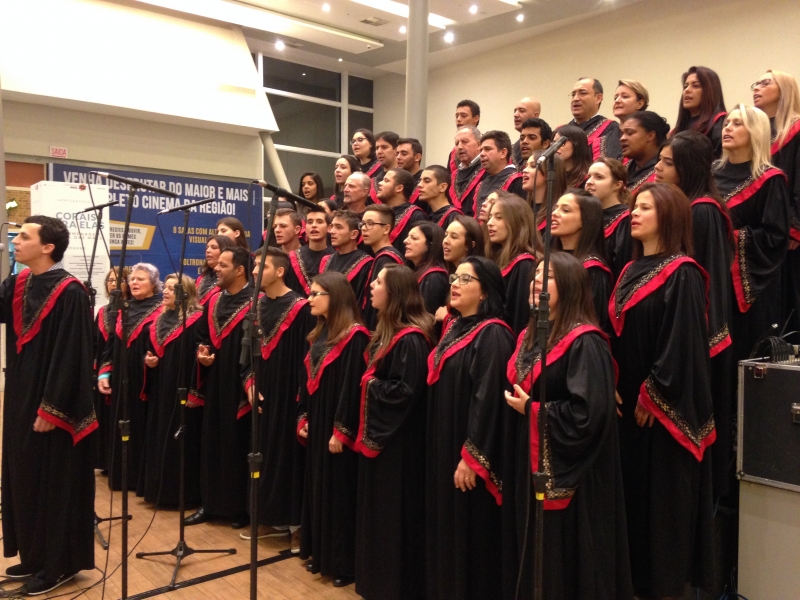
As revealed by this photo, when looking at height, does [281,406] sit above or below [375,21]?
below

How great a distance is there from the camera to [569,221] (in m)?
3.18

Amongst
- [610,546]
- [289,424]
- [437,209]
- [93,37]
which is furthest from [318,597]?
[93,37]

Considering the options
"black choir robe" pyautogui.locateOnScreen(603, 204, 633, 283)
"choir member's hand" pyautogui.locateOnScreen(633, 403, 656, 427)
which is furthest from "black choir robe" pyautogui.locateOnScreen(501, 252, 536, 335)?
"choir member's hand" pyautogui.locateOnScreen(633, 403, 656, 427)

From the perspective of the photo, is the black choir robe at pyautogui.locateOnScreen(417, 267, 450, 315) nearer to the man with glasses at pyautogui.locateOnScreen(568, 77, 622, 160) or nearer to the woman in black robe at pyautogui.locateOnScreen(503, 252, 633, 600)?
the woman in black robe at pyautogui.locateOnScreen(503, 252, 633, 600)

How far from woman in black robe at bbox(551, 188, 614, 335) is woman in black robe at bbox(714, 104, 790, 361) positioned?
2.62ft

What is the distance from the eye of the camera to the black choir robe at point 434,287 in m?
3.86

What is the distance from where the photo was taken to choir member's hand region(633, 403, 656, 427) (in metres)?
2.91

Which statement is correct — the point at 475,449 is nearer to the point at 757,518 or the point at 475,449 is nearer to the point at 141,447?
the point at 757,518

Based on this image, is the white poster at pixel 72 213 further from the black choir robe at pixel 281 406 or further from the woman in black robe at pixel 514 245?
the woman in black robe at pixel 514 245

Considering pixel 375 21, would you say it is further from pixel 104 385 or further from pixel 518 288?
pixel 518 288

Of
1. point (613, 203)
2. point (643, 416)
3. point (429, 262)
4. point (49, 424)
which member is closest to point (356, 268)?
point (429, 262)

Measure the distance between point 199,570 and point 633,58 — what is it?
28.0ft

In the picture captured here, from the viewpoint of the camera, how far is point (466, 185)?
201 inches

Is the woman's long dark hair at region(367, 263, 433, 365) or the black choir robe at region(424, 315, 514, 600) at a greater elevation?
the woman's long dark hair at region(367, 263, 433, 365)
